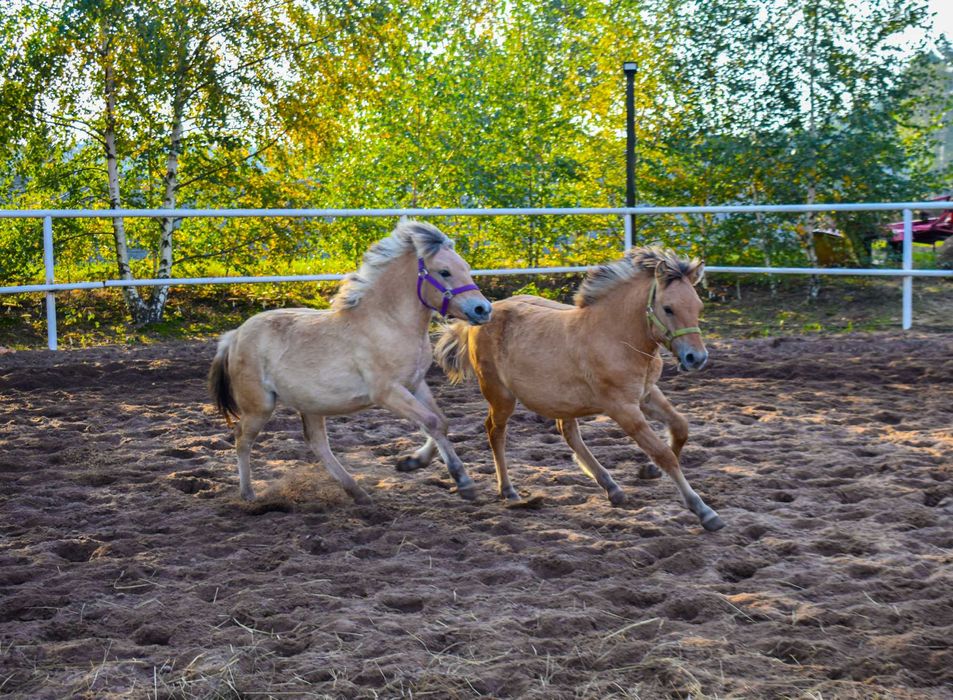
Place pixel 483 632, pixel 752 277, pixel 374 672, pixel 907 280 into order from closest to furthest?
pixel 374 672
pixel 483 632
pixel 907 280
pixel 752 277

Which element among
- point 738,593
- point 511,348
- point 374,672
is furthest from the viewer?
point 511,348

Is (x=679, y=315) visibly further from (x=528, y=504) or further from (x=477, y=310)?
(x=528, y=504)

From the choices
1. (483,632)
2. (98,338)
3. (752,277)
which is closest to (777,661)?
(483,632)

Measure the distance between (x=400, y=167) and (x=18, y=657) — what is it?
11648 millimetres

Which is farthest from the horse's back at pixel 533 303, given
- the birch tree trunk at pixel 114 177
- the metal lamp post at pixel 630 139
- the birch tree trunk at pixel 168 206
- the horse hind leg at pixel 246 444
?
the birch tree trunk at pixel 114 177

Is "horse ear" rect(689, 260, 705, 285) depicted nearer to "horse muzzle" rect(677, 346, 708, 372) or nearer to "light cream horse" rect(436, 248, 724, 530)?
"light cream horse" rect(436, 248, 724, 530)

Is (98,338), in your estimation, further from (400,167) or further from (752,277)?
(752,277)

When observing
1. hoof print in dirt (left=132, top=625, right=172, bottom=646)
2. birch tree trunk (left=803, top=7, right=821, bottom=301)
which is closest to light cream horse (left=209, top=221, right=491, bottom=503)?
hoof print in dirt (left=132, top=625, right=172, bottom=646)

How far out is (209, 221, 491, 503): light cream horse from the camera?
537 cm

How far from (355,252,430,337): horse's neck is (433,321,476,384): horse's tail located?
432 millimetres

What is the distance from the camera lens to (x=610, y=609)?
3.91 meters

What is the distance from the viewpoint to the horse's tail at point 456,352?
5.94 m

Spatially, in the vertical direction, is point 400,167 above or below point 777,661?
above

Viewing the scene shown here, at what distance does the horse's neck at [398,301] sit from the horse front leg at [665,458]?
1.17 meters
